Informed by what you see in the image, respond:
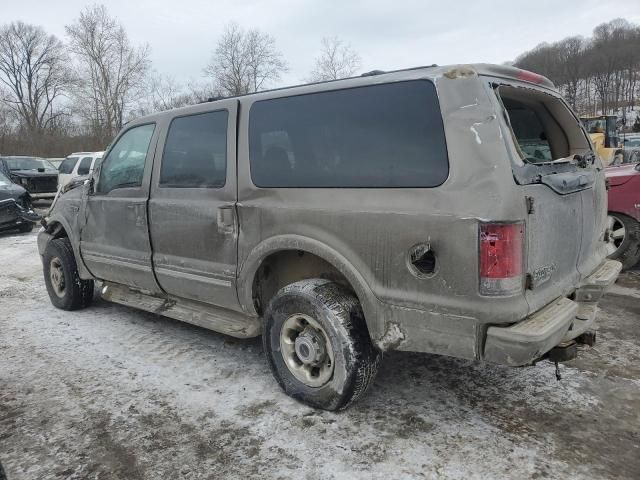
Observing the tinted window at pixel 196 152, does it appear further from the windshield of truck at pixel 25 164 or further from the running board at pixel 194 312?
the windshield of truck at pixel 25 164

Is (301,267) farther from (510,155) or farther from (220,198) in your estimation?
(510,155)

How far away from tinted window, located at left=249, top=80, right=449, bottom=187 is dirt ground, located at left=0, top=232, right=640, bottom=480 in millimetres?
1437

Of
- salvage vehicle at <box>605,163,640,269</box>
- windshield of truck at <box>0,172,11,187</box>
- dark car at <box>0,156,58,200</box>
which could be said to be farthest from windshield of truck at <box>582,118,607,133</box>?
dark car at <box>0,156,58,200</box>

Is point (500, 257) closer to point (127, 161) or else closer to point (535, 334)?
point (535, 334)

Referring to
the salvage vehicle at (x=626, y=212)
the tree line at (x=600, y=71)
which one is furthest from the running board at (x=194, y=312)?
the tree line at (x=600, y=71)

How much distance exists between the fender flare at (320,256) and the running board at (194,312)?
15 centimetres

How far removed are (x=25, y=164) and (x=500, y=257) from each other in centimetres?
1852

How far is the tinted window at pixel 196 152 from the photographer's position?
142 inches

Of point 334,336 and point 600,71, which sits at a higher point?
point 600,71

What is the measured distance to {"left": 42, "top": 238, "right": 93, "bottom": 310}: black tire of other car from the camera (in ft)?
17.0

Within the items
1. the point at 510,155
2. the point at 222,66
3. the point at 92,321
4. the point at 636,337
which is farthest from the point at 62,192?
the point at 222,66

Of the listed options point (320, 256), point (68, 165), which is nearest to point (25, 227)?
point (68, 165)

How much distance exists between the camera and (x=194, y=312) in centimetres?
397

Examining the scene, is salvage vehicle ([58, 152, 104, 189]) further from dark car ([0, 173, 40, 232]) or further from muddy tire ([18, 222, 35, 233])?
muddy tire ([18, 222, 35, 233])
